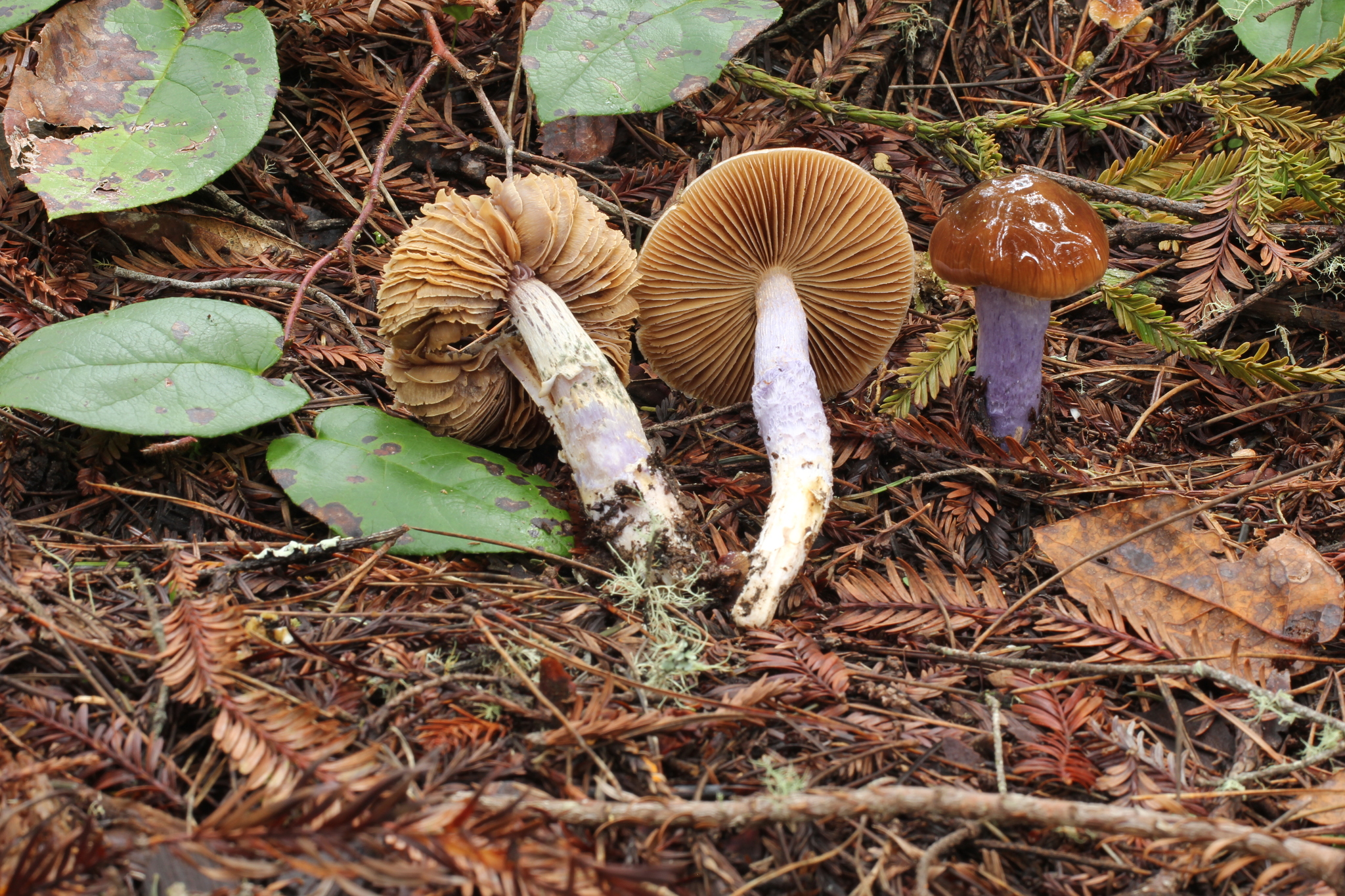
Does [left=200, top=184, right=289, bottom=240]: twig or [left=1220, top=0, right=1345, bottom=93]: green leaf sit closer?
[left=200, top=184, right=289, bottom=240]: twig

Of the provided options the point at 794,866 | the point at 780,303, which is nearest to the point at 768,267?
the point at 780,303

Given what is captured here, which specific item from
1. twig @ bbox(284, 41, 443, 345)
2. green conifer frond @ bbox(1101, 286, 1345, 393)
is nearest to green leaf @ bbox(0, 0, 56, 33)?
twig @ bbox(284, 41, 443, 345)

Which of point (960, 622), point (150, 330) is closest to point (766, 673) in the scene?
point (960, 622)

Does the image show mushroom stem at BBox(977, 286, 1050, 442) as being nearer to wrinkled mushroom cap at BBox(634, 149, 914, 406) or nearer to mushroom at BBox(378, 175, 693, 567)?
wrinkled mushroom cap at BBox(634, 149, 914, 406)

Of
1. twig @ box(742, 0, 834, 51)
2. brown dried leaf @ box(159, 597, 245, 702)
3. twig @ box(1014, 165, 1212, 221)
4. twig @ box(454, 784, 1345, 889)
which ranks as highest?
twig @ box(742, 0, 834, 51)

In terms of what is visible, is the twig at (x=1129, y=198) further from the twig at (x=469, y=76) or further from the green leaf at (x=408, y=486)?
the green leaf at (x=408, y=486)

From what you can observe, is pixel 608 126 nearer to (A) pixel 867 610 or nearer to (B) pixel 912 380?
(B) pixel 912 380
